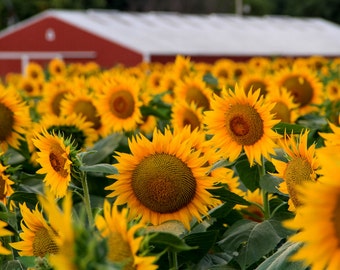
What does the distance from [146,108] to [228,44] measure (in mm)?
24579

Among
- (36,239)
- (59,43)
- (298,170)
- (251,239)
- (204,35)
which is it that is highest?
(298,170)

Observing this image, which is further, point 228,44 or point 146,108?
point 228,44

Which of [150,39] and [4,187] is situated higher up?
[4,187]

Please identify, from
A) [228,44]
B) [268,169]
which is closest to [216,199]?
[268,169]

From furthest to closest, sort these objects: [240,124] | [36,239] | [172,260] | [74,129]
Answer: [74,129] → [240,124] → [172,260] → [36,239]

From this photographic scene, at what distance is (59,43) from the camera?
30.7 m

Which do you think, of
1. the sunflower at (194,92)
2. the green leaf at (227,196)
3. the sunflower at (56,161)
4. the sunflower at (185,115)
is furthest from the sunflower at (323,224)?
the sunflower at (194,92)

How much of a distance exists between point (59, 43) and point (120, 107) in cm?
2687

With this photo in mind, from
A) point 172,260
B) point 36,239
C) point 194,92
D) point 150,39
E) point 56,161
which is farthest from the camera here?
point 150,39

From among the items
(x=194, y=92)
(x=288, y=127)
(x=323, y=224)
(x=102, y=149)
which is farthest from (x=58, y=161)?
(x=194, y=92)

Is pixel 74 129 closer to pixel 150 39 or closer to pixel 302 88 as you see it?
pixel 302 88

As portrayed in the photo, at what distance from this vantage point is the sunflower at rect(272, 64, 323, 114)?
15.9 ft

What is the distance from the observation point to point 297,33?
3183cm

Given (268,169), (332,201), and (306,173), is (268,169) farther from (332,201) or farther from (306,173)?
(332,201)
